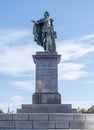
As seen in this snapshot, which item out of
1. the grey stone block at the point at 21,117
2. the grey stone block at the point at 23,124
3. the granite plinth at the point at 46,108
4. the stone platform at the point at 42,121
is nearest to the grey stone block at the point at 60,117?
the stone platform at the point at 42,121

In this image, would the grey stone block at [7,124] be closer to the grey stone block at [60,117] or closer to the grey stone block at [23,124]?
the grey stone block at [23,124]

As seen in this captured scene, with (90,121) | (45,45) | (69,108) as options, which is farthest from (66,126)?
(45,45)

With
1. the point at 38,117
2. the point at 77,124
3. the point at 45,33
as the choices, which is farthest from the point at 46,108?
the point at 45,33

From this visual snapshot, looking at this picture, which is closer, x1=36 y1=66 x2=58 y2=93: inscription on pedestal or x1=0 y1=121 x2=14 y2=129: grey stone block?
x1=0 y1=121 x2=14 y2=129: grey stone block

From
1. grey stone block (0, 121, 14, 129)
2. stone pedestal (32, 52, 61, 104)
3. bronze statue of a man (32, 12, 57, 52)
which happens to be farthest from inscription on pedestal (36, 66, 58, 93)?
grey stone block (0, 121, 14, 129)

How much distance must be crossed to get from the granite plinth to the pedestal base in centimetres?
103

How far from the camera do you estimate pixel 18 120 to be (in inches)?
922

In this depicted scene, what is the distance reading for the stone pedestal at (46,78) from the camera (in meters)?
27.4

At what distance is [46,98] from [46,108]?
4.53 ft

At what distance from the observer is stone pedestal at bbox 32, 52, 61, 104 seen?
90.0 ft

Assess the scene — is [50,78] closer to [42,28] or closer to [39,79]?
[39,79]

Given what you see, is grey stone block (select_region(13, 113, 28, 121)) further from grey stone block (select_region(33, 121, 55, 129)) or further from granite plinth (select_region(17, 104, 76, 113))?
granite plinth (select_region(17, 104, 76, 113))

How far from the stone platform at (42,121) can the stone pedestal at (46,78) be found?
3916 mm

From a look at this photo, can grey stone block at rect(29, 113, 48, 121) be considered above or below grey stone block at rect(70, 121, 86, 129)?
above
